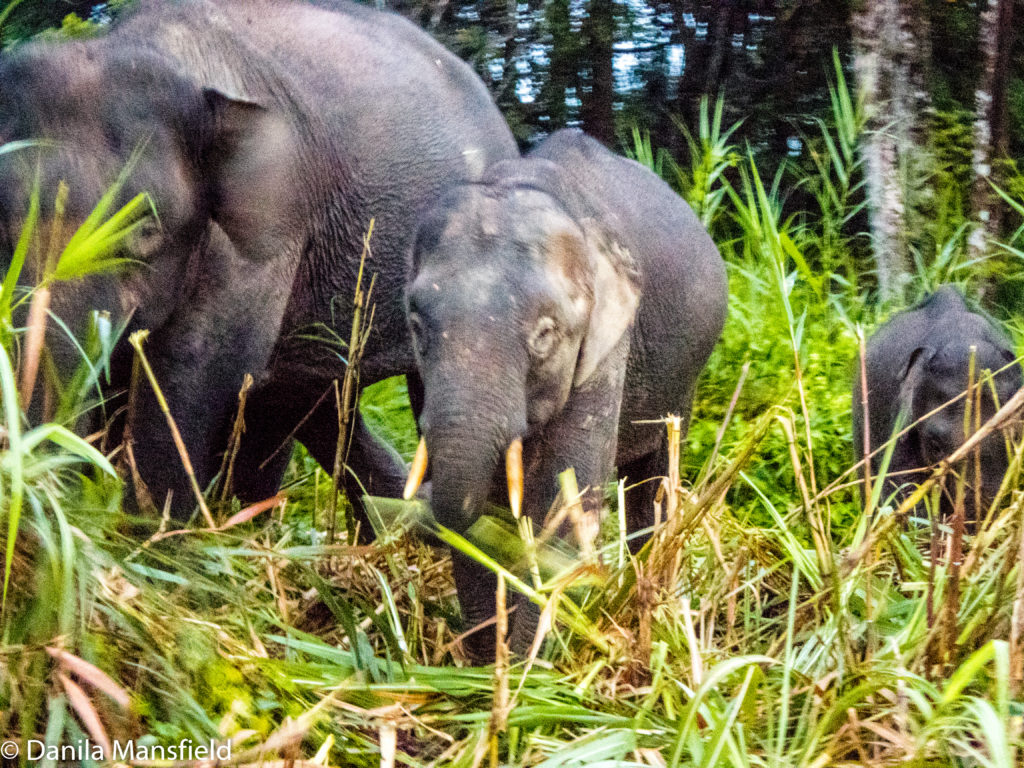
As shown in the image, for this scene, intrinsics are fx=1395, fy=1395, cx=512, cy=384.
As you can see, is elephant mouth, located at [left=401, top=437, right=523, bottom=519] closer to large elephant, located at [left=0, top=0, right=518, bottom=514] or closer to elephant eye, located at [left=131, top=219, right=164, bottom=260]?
large elephant, located at [left=0, top=0, right=518, bottom=514]

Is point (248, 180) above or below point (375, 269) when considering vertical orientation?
above

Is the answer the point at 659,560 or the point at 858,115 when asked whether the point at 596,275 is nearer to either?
the point at 659,560

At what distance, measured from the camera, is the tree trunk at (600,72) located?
23.1 ft

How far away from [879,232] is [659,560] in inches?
143

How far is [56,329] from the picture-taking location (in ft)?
9.39

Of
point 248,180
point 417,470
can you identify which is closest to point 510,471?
point 417,470

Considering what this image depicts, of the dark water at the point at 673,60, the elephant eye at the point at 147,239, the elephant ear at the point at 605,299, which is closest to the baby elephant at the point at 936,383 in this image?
the elephant ear at the point at 605,299

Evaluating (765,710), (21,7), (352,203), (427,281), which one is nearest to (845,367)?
(352,203)

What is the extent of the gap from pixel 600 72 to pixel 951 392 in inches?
145

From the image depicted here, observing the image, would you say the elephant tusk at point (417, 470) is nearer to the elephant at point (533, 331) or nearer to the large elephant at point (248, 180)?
the elephant at point (533, 331)

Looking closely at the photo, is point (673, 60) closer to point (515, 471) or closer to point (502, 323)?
point (502, 323)

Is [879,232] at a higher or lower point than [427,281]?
lower

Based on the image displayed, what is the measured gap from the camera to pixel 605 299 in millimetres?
2791

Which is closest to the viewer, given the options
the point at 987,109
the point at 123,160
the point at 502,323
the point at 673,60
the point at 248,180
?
the point at 502,323
